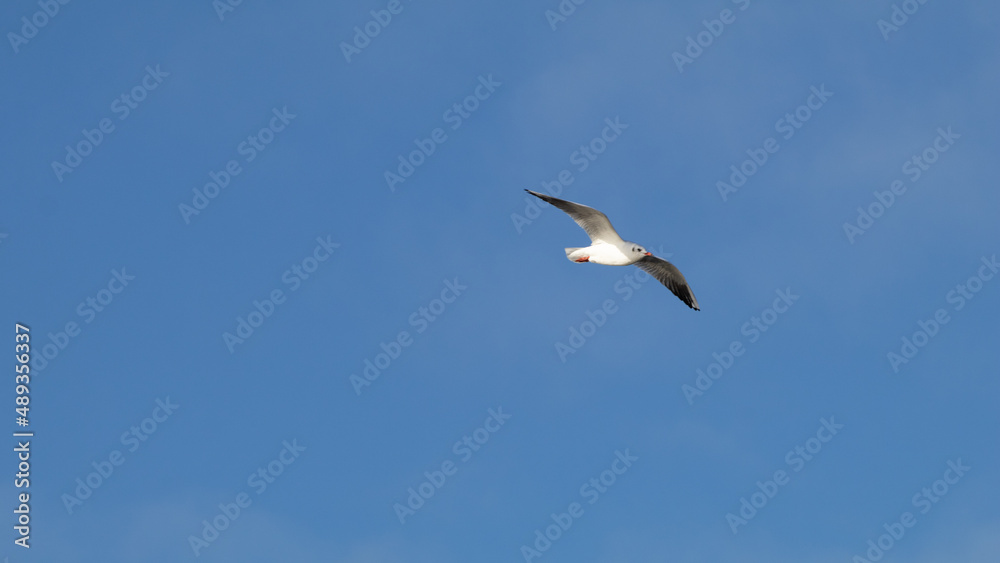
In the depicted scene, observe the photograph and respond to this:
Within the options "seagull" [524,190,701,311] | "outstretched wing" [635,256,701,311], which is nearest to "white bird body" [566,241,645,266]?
"seagull" [524,190,701,311]

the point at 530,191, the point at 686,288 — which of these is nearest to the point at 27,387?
the point at 530,191

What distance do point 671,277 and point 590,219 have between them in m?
4.80

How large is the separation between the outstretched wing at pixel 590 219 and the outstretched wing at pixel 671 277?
2620 mm

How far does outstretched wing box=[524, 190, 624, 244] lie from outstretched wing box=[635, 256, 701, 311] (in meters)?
2.62

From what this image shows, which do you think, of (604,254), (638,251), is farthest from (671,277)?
(604,254)

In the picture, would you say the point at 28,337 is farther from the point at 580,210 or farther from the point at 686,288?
the point at 686,288

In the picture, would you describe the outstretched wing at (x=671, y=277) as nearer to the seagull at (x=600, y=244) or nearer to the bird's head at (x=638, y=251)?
the seagull at (x=600, y=244)

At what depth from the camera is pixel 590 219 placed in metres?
41.5

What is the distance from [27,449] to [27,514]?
7.20 ft

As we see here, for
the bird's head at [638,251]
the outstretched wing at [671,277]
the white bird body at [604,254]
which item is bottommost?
the white bird body at [604,254]

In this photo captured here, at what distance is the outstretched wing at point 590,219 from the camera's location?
40916 millimetres

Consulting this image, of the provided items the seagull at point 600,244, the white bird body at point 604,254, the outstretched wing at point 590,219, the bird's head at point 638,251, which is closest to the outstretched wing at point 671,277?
the seagull at point 600,244

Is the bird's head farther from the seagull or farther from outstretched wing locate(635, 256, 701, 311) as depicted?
outstretched wing locate(635, 256, 701, 311)

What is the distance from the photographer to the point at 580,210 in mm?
41188
